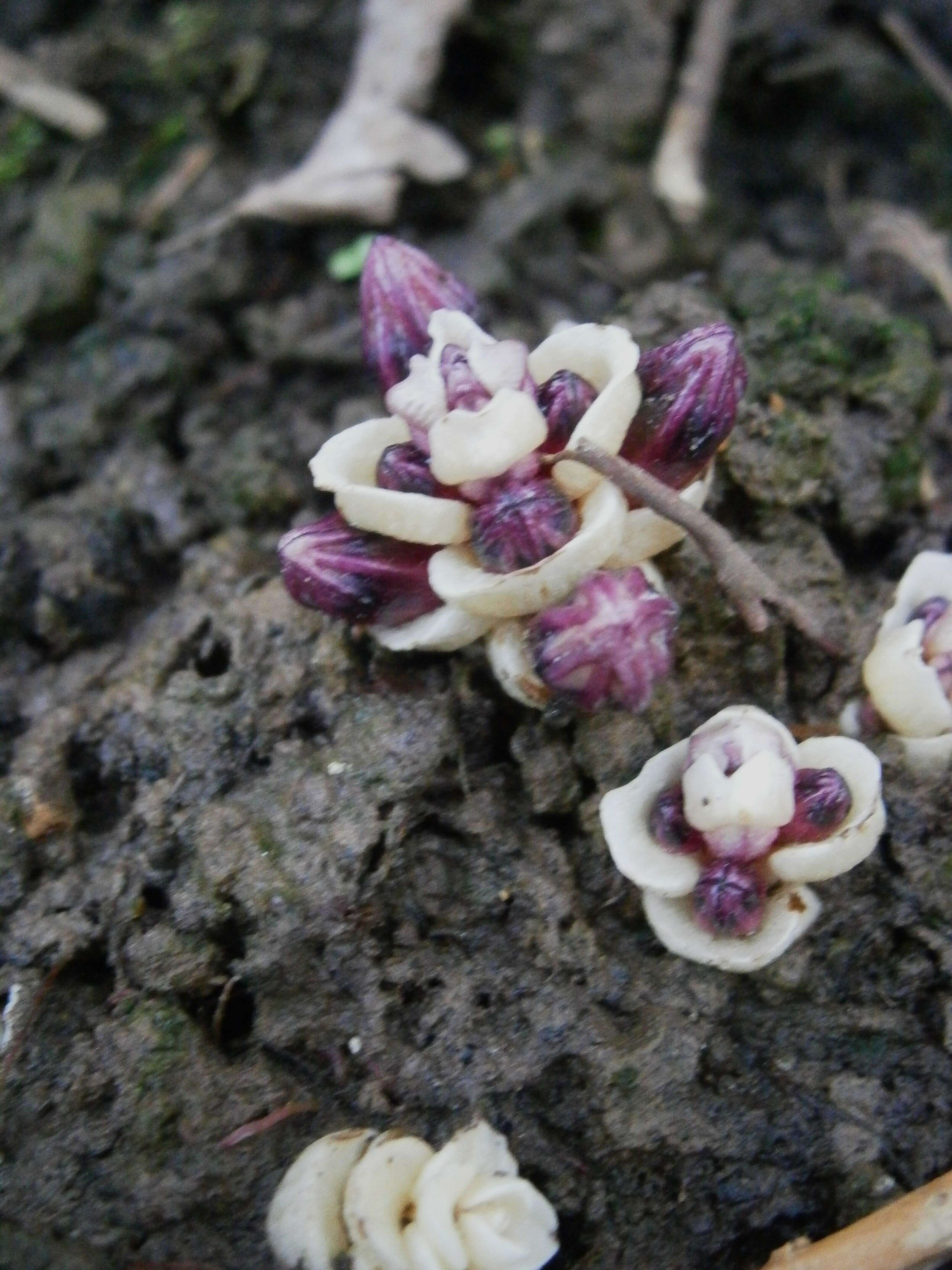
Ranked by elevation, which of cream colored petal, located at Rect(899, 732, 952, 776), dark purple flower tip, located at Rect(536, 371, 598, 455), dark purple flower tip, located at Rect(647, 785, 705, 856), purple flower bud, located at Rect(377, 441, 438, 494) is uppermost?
dark purple flower tip, located at Rect(536, 371, 598, 455)

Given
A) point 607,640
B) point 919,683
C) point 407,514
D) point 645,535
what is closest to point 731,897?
point 607,640

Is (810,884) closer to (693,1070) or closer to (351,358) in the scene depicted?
(693,1070)

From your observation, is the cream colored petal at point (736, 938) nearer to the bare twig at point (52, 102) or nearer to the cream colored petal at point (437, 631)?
the cream colored petal at point (437, 631)

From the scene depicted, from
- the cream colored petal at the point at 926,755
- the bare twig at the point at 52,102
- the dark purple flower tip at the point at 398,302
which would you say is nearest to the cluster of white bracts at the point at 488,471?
the dark purple flower tip at the point at 398,302

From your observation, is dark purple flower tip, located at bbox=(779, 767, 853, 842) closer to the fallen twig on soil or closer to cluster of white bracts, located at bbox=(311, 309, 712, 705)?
cluster of white bracts, located at bbox=(311, 309, 712, 705)

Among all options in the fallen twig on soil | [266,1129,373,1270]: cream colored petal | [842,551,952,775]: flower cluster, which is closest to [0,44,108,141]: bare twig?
[842,551,952,775]: flower cluster

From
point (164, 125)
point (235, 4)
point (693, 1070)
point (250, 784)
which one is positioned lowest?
point (693, 1070)

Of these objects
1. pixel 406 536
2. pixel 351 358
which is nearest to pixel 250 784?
pixel 406 536
